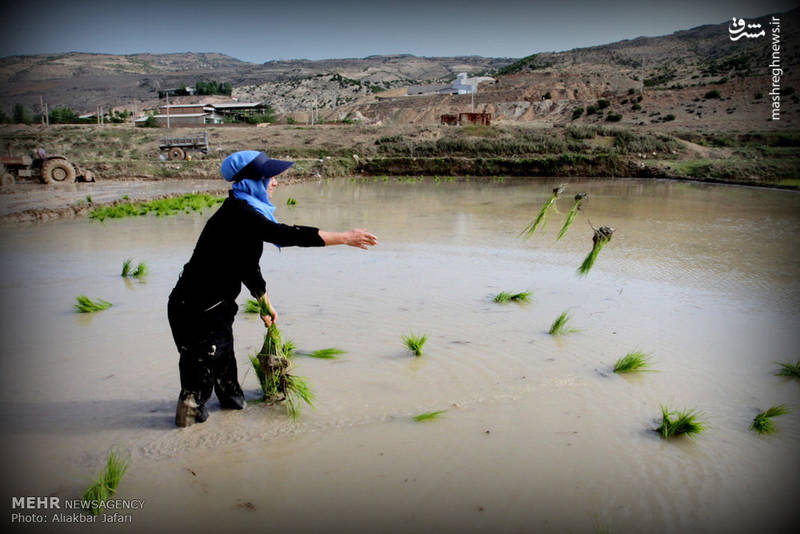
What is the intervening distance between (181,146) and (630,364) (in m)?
23.8

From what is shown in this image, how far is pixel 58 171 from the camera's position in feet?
54.2

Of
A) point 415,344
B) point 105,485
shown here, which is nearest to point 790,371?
point 415,344

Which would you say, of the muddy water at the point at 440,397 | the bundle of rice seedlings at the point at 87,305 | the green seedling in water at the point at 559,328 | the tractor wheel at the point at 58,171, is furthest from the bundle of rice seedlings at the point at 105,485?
the tractor wheel at the point at 58,171

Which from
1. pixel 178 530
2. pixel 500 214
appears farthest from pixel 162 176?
pixel 178 530

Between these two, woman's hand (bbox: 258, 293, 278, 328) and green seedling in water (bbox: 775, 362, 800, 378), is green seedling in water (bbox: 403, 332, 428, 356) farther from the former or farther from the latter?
green seedling in water (bbox: 775, 362, 800, 378)

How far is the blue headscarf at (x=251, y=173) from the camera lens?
2.46 metres

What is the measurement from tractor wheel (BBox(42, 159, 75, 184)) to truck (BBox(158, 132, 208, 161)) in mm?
5891

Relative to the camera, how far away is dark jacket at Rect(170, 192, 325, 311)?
240cm

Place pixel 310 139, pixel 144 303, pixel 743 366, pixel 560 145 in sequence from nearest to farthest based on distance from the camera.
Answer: pixel 743 366 < pixel 144 303 < pixel 560 145 < pixel 310 139

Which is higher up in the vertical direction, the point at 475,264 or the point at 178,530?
the point at 475,264

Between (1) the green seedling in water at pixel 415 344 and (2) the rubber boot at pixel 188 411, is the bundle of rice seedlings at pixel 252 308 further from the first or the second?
(2) the rubber boot at pixel 188 411

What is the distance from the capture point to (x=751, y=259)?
6.20 metres

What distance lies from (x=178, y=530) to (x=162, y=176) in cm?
1937

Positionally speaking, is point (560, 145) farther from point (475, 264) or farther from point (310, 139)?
point (475, 264)
